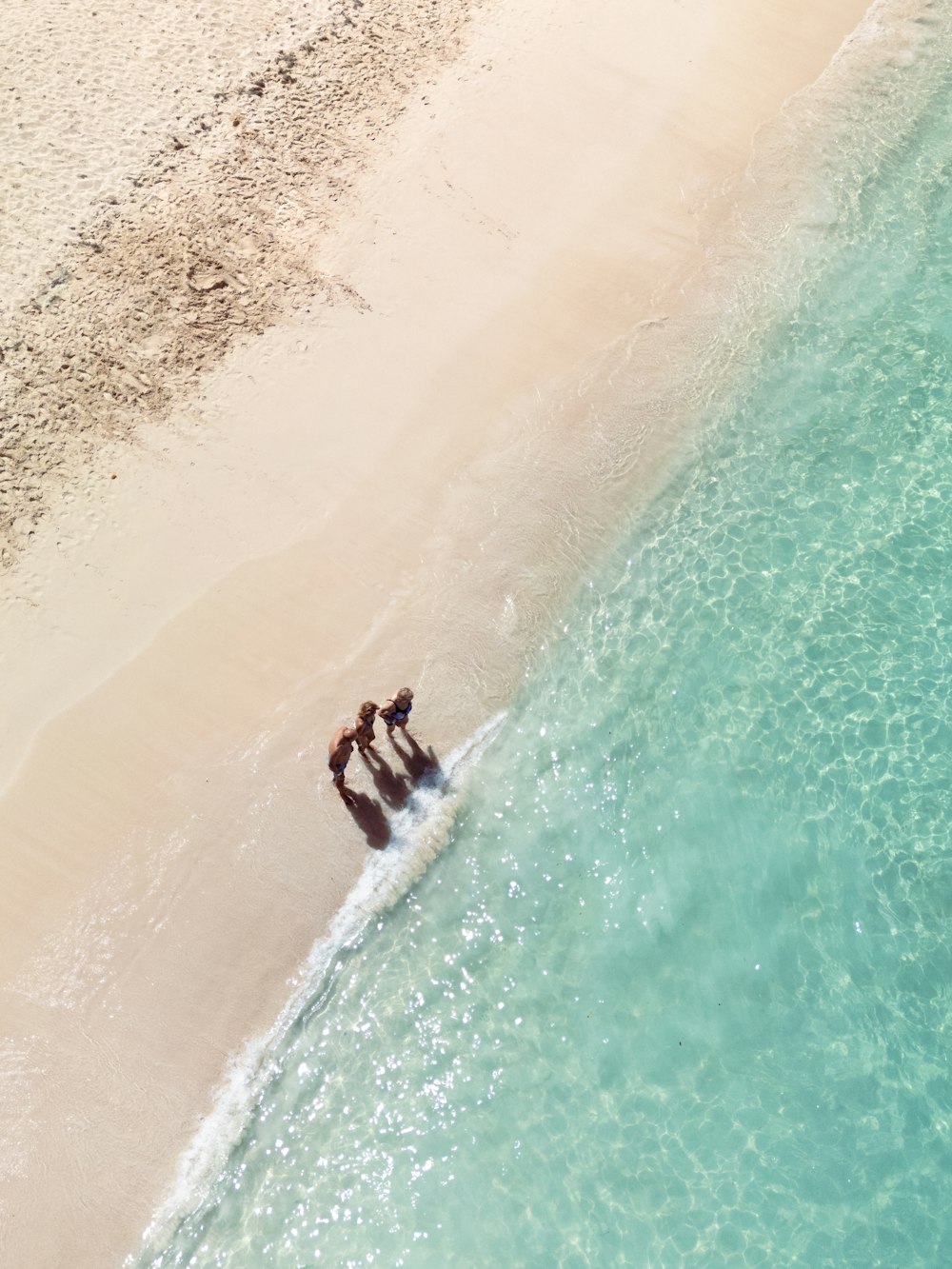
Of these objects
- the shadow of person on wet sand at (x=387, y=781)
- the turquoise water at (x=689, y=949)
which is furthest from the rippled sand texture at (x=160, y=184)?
the turquoise water at (x=689, y=949)

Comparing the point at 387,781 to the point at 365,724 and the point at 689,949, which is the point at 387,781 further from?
the point at 689,949

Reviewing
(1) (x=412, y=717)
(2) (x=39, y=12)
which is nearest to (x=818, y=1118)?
(1) (x=412, y=717)

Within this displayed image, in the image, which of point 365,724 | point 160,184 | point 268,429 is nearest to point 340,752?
point 365,724

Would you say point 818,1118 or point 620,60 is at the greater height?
point 620,60

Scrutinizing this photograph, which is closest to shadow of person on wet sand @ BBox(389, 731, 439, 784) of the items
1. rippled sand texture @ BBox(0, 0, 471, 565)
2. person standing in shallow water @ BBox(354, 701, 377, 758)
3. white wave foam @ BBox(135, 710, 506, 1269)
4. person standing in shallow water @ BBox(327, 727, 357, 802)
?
white wave foam @ BBox(135, 710, 506, 1269)

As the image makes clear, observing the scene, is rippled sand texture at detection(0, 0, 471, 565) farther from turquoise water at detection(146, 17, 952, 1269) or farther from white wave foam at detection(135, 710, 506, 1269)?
turquoise water at detection(146, 17, 952, 1269)

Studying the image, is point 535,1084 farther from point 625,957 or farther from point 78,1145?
point 78,1145
